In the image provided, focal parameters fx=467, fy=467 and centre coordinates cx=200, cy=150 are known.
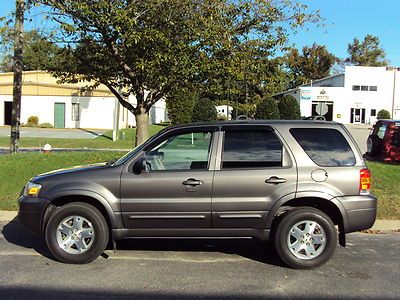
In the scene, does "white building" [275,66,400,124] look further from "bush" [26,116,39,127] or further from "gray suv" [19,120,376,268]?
"gray suv" [19,120,376,268]

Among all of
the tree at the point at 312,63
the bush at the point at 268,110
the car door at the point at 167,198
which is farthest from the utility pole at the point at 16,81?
the tree at the point at 312,63

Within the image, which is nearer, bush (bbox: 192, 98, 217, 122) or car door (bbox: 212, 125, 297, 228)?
car door (bbox: 212, 125, 297, 228)

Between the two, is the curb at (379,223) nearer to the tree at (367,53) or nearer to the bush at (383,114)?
the bush at (383,114)

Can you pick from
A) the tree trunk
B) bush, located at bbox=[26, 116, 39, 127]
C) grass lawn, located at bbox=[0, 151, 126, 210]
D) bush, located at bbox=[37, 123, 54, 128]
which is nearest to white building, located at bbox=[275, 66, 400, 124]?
bush, located at bbox=[37, 123, 54, 128]

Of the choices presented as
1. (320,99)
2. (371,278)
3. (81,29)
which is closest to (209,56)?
(81,29)

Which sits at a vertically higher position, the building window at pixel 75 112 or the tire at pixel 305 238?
the building window at pixel 75 112

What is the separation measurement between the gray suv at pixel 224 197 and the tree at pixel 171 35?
404 cm

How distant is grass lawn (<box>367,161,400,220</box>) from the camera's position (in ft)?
27.7

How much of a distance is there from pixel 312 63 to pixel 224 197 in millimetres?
96379

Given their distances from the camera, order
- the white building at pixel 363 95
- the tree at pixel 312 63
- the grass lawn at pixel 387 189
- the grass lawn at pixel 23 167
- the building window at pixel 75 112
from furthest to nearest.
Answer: the tree at pixel 312 63 < the white building at pixel 363 95 < the building window at pixel 75 112 < the grass lawn at pixel 23 167 < the grass lawn at pixel 387 189

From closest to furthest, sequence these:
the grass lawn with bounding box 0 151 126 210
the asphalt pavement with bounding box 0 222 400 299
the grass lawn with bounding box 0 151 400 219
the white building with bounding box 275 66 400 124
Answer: the asphalt pavement with bounding box 0 222 400 299, the grass lawn with bounding box 0 151 400 219, the grass lawn with bounding box 0 151 126 210, the white building with bounding box 275 66 400 124

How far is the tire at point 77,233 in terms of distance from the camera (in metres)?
5.56

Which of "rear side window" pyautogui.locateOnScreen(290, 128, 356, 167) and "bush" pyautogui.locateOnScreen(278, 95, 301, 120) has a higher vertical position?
"bush" pyautogui.locateOnScreen(278, 95, 301, 120)

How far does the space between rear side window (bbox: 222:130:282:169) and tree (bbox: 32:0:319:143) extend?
3.97m
